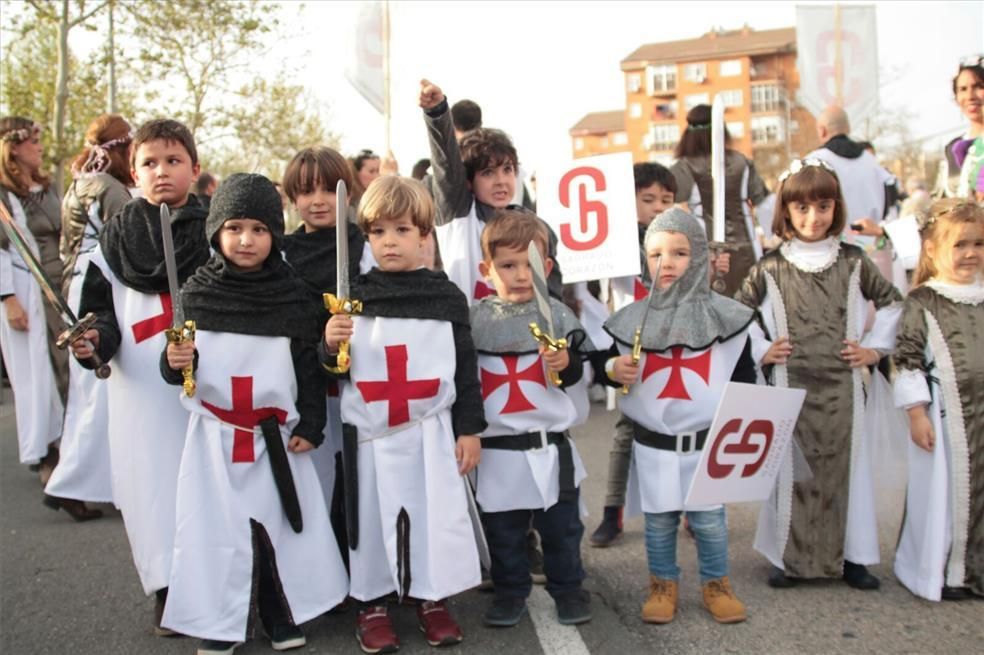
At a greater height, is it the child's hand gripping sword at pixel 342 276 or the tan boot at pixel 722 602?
the child's hand gripping sword at pixel 342 276

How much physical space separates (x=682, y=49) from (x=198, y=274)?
97.9 meters

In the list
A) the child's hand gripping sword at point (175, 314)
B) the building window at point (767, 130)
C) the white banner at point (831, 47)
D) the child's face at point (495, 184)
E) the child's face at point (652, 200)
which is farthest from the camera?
the building window at point (767, 130)

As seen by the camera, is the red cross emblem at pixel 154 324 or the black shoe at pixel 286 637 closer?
the black shoe at pixel 286 637

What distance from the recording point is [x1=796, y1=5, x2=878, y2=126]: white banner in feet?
36.8

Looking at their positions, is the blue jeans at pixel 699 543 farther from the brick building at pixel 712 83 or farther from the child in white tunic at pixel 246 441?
the brick building at pixel 712 83

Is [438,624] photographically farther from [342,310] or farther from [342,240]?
[342,240]

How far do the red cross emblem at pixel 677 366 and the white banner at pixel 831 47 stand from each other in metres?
8.27

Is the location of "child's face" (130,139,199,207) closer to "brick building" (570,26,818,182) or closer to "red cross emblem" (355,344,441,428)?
"red cross emblem" (355,344,441,428)

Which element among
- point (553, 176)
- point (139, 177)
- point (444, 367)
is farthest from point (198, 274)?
point (553, 176)

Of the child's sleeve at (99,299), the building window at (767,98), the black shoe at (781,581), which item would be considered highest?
the building window at (767,98)

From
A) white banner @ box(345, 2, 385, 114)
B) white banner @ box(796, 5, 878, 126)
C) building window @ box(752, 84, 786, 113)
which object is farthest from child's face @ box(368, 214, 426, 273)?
building window @ box(752, 84, 786, 113)

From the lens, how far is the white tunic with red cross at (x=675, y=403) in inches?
147

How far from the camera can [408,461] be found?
11.5 ft

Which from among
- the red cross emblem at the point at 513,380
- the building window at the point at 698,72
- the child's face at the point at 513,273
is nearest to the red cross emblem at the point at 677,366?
the red cross emblem at the point at 513,380
